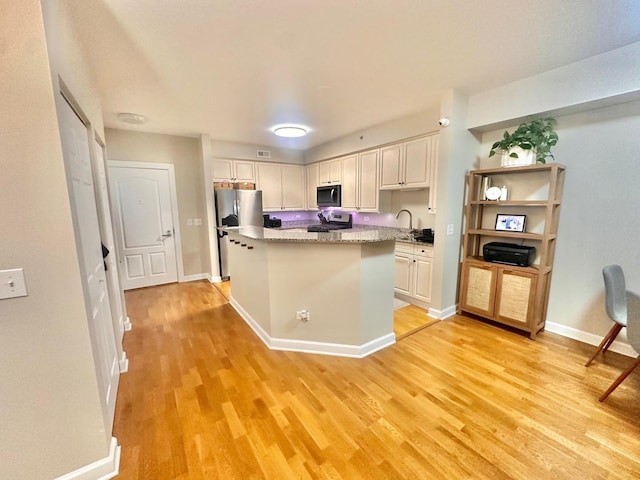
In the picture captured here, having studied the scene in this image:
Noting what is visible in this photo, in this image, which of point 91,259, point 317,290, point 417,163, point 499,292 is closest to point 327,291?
point 317,290

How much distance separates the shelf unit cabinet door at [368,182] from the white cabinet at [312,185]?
4.22 feet

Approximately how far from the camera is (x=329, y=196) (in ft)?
16.5

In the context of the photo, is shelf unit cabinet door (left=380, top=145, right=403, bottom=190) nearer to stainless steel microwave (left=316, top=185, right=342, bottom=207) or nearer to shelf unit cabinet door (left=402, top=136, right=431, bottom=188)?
shelf unit cabinet door (left=402, top=136, right=431, bottom=188)

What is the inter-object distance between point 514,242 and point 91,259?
161 inches

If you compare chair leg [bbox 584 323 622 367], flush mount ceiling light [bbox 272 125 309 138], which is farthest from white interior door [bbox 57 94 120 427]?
chair leg [bbox 584 323 622 367]

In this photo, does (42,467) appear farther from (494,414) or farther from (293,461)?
(494,414)

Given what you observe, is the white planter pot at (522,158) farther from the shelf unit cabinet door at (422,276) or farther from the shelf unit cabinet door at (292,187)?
the shelf unit cabinet door at (292,187)

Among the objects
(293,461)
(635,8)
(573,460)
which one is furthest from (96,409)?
(635,8)

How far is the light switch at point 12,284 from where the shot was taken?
111 cm

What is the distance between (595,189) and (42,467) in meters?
4.51

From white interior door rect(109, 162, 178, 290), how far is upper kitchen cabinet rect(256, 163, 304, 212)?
1673 millimetres

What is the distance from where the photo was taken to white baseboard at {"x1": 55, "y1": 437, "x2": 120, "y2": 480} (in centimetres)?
132

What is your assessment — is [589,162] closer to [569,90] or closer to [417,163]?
[569,90]

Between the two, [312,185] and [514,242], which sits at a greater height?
[312,185]
